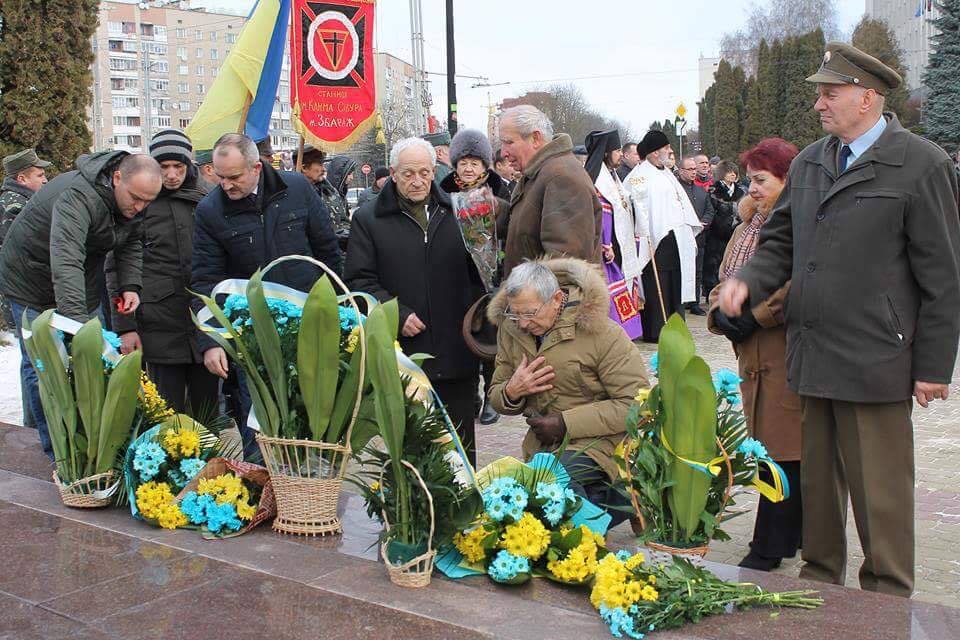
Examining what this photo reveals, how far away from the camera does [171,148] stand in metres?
5.86

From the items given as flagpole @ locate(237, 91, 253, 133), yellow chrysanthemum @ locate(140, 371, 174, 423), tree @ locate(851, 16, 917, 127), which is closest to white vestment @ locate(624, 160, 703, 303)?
flagpole @ locate(237, 91, 253, 133)

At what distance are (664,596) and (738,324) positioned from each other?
5.03ft

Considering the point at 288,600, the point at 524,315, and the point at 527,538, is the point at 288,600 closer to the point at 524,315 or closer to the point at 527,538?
the point at 527,538

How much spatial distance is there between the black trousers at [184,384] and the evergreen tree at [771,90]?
4956cm

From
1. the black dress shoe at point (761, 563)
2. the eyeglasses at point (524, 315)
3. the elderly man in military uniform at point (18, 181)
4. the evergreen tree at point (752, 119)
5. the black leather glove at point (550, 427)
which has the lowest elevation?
the black dress shoe at point (761, 563)

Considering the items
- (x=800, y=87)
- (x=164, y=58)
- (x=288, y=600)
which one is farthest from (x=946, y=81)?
(x=164, y=58)

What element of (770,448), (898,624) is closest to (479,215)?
(770,448)

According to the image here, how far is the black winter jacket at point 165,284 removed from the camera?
5.77m

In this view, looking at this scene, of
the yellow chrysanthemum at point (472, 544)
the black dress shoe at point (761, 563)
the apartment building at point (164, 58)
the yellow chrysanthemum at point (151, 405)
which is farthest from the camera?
the apartment building at point (164, 58)

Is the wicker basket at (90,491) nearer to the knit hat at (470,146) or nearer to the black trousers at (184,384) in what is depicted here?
the black trousers at (184,384)

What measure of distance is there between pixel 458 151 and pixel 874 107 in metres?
2.52

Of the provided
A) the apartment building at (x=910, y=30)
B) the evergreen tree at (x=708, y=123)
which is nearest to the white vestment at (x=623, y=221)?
the evergreen tree at (x=708, y=123)

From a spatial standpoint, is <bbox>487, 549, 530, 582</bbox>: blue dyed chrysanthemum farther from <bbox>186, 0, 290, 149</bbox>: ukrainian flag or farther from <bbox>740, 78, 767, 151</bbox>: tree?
<bbox>740, 78, 767, 151</bbox>: tree

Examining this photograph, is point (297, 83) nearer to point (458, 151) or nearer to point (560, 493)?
point (458, 151)
